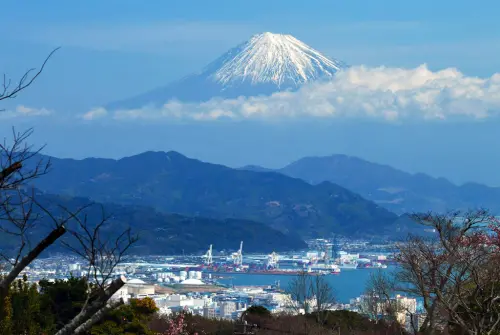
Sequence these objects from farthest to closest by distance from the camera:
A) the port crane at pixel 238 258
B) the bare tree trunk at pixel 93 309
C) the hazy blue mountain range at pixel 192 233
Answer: the hazy blue mountain range at pixel 192 233
the port crane at pixel 238 258
the bare tree trunk at pixel 93 309

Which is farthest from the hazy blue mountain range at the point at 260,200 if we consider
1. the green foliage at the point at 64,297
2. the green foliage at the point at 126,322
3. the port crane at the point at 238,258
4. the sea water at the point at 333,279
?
the green foliage at the point at 126,322

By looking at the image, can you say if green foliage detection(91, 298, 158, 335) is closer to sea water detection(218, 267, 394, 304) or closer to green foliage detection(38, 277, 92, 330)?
green foliage detection(38, 277, 92, 330)

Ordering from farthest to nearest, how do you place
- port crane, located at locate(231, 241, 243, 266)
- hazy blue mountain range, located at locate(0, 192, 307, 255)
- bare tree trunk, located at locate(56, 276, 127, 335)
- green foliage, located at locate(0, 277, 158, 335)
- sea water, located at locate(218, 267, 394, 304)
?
1. hazy blue mountain range, located at locate(0, 192, 307, 255)
2. port crane, located at locate(231, 241, 243, 266)
3. sea water, located at locate(218, 267, 394, 304)
4. green foliage, located at locate(0, 277, 158, 335)
5. bare tree trunk, located at locate(56, 276, 127, 335)

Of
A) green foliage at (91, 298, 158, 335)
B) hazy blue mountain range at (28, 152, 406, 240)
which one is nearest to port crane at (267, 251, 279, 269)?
hazy blue mountain range at (28, 152, 406, 240)

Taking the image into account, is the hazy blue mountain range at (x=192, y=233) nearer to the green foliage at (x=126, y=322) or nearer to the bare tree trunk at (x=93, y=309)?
the green foliage at (x=126, y=322)

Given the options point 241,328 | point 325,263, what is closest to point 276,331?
point 241,328

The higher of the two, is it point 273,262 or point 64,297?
point 273,262

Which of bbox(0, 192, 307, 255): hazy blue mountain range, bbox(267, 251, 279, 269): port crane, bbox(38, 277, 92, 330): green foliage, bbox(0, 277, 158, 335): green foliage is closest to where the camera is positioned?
bbox(0, 277, 158, 335): green foliage

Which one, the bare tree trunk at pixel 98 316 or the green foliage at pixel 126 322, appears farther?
the green foliage at pixel 126 322

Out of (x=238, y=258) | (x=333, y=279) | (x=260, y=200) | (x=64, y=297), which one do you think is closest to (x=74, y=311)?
(x=64, y=297)

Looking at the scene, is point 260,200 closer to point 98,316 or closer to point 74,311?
point 74,311
